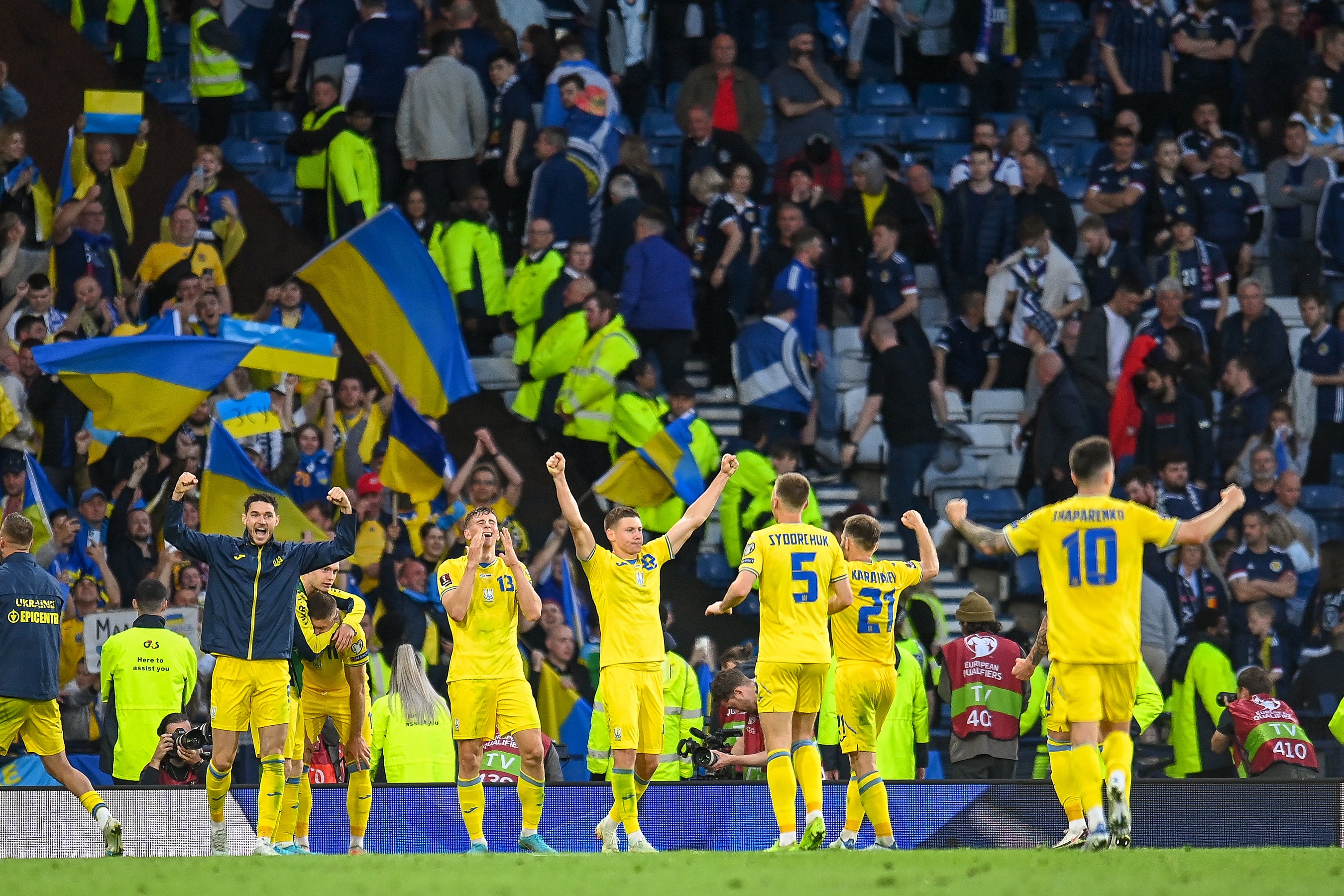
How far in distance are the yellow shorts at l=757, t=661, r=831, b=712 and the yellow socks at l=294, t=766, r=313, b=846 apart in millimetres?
3095

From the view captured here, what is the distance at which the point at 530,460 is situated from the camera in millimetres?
17188

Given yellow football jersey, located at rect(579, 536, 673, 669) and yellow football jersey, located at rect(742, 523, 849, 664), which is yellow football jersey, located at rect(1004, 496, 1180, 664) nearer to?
yellow football jersey, located at rect(742, 523, 849, 664)

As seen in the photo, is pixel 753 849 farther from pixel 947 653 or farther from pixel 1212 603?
pixel 1212 603

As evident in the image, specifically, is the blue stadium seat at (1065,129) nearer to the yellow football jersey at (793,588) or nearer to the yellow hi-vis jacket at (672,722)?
the yellow hi-vis jacket at (672,722)

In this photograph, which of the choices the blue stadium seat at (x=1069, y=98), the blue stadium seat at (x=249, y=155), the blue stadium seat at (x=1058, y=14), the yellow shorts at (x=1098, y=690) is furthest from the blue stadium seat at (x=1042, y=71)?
the yellow shorts at (x=1098, y=690)

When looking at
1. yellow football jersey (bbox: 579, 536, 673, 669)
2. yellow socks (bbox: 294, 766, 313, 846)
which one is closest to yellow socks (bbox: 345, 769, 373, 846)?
yellow socks (bbox: 294, 766, 313, 846)

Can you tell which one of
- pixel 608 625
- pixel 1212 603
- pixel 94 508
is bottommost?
pixel 1212 603

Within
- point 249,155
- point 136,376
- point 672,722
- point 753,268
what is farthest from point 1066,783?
point 249,155

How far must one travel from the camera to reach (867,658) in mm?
11133

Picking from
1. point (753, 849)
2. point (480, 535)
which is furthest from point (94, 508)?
point (753, 849)

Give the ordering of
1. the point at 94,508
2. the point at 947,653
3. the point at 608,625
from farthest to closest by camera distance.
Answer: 1. the point at 94,508
2. the point at 947,653
3. the point at 608,625

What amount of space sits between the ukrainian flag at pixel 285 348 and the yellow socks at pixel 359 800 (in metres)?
5.36

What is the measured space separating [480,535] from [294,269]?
7610 millimetres

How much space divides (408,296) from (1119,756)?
9354mm
